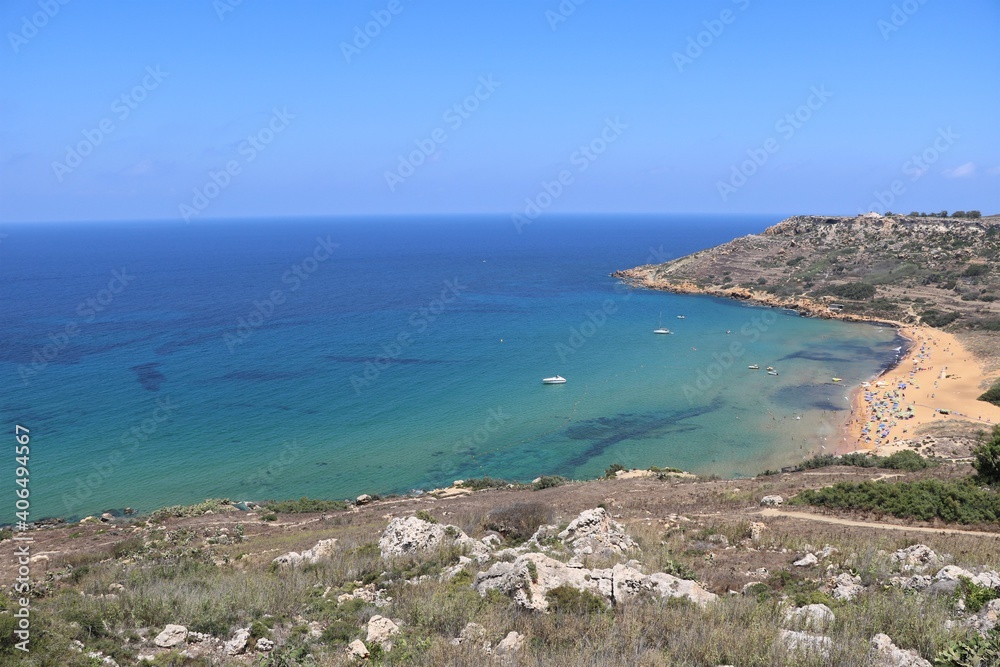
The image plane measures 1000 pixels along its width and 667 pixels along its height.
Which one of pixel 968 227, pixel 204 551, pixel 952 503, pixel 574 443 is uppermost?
pixel 968 227

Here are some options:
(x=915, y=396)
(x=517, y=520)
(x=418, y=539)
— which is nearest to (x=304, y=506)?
(x=517, y=520)

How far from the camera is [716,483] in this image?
25.6 meters

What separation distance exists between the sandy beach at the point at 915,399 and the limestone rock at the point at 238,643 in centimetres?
3428

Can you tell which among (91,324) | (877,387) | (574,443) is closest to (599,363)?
(574,443)

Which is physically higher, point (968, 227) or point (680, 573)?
point (968, 227)

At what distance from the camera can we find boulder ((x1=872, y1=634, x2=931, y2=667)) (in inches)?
270

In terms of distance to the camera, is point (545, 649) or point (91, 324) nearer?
point (545, 649)

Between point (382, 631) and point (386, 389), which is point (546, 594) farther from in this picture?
point (386, 389)

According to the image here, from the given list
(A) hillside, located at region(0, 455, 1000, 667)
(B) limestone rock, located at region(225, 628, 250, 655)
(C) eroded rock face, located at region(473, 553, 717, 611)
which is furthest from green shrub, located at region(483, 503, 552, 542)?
(B) limestone rock, located at region(225, 628, 250, 655)

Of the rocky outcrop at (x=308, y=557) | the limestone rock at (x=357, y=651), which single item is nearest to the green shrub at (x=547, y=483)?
the rocky outcrop at (x=308, y=557)

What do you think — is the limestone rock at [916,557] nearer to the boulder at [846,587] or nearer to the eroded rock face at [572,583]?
the boulder at [846,587]

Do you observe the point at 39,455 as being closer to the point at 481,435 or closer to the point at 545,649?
the point at 481,435

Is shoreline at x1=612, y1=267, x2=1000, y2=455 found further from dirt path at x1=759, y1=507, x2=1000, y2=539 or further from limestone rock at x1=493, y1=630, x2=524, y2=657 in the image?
limestone rock at x1=493, y1=630, x2=524, y2=657

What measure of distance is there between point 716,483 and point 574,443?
1296cm
